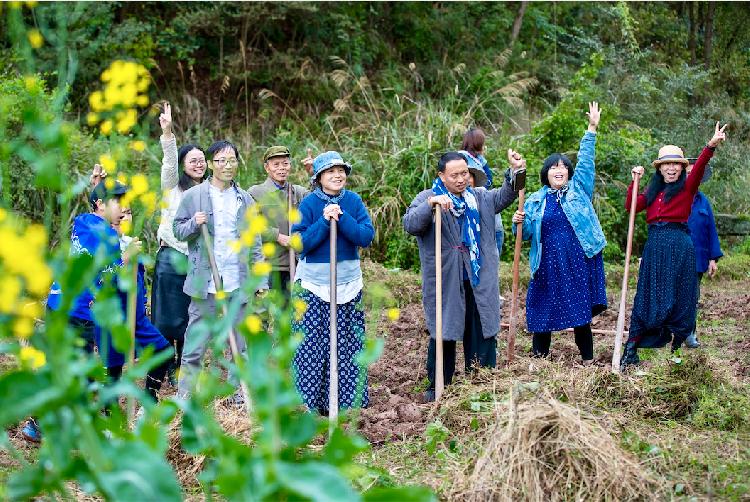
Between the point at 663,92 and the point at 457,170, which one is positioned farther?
the point at 663,92

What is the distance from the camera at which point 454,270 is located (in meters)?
5.94

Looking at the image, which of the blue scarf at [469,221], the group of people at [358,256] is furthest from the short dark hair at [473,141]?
the blue scarf at [469,221]

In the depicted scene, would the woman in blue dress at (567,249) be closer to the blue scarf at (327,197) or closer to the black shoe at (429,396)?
the black shoe at (429,396)

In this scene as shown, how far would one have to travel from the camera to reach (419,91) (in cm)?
1639

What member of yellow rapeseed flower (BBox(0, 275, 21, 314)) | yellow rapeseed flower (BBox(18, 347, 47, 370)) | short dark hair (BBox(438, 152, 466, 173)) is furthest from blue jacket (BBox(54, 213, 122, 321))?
yellow rapeseed flower (BBox(0, 275, 21, 314))

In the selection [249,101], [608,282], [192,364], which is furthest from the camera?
[249,101]

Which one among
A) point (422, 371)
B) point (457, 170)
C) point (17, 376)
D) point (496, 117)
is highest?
point (496, 117)

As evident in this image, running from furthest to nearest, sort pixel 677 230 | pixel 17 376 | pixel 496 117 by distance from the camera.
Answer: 1. pixel 496 117
2. pixel 677 230
3. pixel 17 376

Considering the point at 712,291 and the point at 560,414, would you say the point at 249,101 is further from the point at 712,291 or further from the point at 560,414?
the point at 560,414

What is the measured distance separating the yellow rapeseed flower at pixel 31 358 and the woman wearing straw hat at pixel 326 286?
320 centimetres

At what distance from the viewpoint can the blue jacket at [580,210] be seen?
21.2ft

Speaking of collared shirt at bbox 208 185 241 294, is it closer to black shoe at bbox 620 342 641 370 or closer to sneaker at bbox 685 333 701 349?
black shoe at bbox 620 342 641 370

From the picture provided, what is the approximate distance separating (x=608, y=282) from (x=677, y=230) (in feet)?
13.2

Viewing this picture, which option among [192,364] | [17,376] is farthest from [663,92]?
[17,376]
